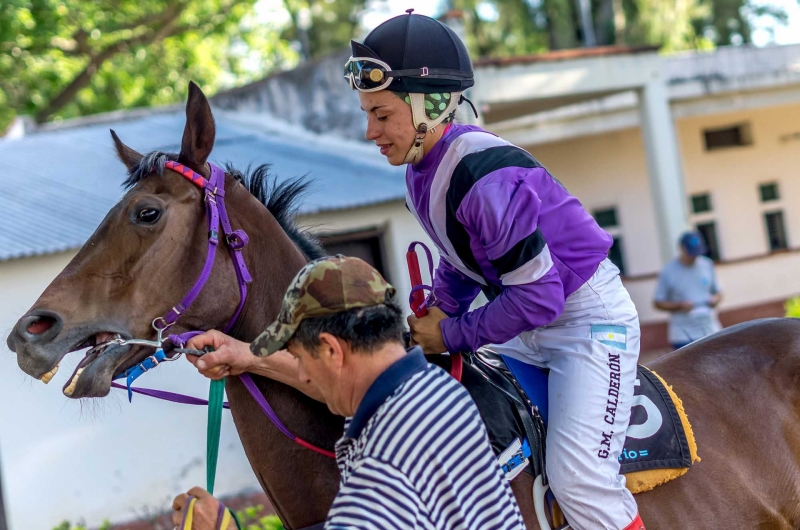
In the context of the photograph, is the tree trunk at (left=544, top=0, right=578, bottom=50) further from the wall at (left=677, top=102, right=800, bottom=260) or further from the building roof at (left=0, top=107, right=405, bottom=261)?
the building roof at (left=0, top=107, right=405, bottom=261)

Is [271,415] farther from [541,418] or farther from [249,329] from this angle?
[541,418]

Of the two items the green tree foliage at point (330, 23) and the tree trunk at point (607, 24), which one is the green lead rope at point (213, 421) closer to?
the tree trunk at point (607, 24)

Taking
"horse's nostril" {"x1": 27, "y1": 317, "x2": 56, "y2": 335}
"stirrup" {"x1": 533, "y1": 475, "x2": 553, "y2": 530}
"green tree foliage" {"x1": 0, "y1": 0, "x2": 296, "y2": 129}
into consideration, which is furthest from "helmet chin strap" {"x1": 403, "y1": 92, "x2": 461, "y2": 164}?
"green tree foliage" {"x1": 0, "y1": 0, "x2": 296, "y2": 129}

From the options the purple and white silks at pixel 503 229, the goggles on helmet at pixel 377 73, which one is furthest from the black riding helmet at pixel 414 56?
the purple and white silks at pixel 503 229

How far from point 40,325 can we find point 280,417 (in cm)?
79

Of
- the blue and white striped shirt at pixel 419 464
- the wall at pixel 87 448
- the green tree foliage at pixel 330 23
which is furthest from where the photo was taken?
the green tree foliage at pixel 330 23

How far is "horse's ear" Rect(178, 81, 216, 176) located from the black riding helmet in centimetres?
53

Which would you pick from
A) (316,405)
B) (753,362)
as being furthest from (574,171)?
(316,405)

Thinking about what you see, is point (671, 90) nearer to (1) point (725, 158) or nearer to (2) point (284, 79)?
(1) point (725, 158)

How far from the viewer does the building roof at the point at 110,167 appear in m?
9.10

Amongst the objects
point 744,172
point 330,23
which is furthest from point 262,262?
point 330,23

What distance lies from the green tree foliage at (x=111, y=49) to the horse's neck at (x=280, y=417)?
1309 cm

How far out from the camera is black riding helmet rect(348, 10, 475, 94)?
2643 millimetres

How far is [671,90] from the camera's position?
1516cm
